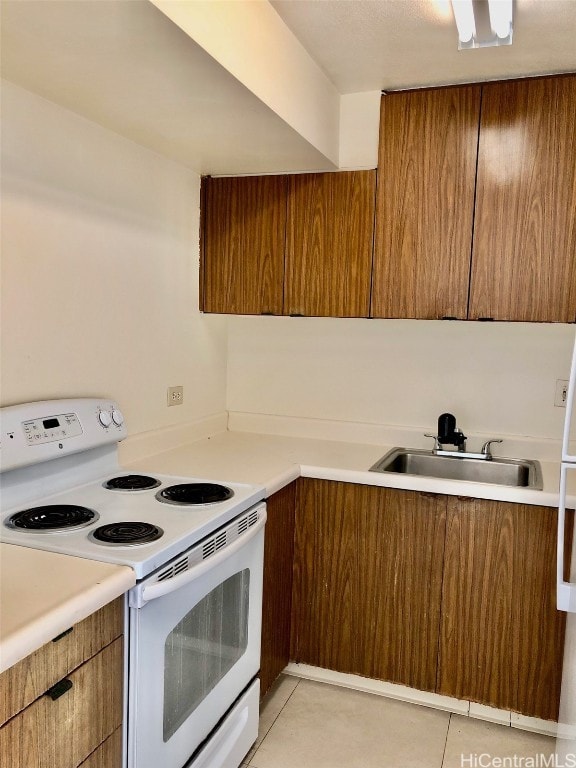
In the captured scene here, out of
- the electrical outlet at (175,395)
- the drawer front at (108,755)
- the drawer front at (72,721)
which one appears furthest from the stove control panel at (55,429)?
the drawer front at (108,755)

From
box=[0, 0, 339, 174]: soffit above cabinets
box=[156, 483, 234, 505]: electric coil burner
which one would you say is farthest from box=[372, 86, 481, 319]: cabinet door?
box=[156, 483, 234, 505]: electric coil burner

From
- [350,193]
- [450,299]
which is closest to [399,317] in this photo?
[450,299]

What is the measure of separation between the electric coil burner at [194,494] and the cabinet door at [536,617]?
100 cm

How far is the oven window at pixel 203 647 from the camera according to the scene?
1.46 meters

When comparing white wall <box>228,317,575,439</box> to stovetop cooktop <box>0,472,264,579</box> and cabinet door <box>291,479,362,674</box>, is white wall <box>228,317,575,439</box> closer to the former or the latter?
cabinet door <box>291,479,362,674</box>

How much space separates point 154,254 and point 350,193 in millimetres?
817

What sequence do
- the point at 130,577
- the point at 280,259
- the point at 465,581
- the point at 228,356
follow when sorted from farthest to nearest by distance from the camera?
the point at 228,356 → the point at 280,259 → the point at 465,581 → the point at 130,577

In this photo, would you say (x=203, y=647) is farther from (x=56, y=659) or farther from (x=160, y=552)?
(x=56, y=659)

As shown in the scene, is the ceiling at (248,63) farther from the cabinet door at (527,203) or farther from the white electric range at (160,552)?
the white electric range at (160,552)

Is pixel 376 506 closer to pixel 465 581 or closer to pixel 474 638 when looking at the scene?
pixel 465 581

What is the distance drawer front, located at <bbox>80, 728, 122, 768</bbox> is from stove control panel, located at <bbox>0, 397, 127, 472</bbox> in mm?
696

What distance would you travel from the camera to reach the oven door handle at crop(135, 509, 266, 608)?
4.29 ft

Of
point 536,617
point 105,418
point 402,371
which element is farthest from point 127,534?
point 402,371

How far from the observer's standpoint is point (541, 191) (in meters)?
2.18
